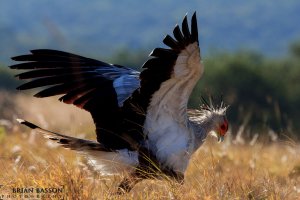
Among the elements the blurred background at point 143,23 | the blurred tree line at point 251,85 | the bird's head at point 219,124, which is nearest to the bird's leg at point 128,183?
the bird's head at point 219,124

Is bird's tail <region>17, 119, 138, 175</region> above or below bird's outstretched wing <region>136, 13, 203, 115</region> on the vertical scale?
below

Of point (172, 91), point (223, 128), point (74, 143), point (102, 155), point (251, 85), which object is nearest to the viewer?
point (172, 91)

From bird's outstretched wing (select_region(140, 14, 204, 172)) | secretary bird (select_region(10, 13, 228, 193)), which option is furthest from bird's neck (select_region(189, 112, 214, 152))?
bird's outstretched wing (select_region(140, 14, 204, 172))

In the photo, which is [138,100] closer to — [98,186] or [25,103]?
[98,186]

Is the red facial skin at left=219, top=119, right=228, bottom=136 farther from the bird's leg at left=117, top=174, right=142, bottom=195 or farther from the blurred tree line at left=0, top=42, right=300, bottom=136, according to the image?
the blurred tree line at left=0, top=42, right=300, bottom=136

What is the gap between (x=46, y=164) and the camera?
17.8ft

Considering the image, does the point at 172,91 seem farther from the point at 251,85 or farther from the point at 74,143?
the point at 251,85

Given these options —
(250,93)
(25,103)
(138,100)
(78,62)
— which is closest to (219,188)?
(138,100)

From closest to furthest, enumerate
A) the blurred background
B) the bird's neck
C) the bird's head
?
the bird's neck
the bird's head
the blurred background

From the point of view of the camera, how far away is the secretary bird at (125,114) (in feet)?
18.1

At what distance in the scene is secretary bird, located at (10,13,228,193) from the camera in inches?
217

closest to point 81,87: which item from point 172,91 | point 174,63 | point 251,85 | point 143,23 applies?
point 172,91

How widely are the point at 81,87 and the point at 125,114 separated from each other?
428mm

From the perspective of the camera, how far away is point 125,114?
5777 millimetres
